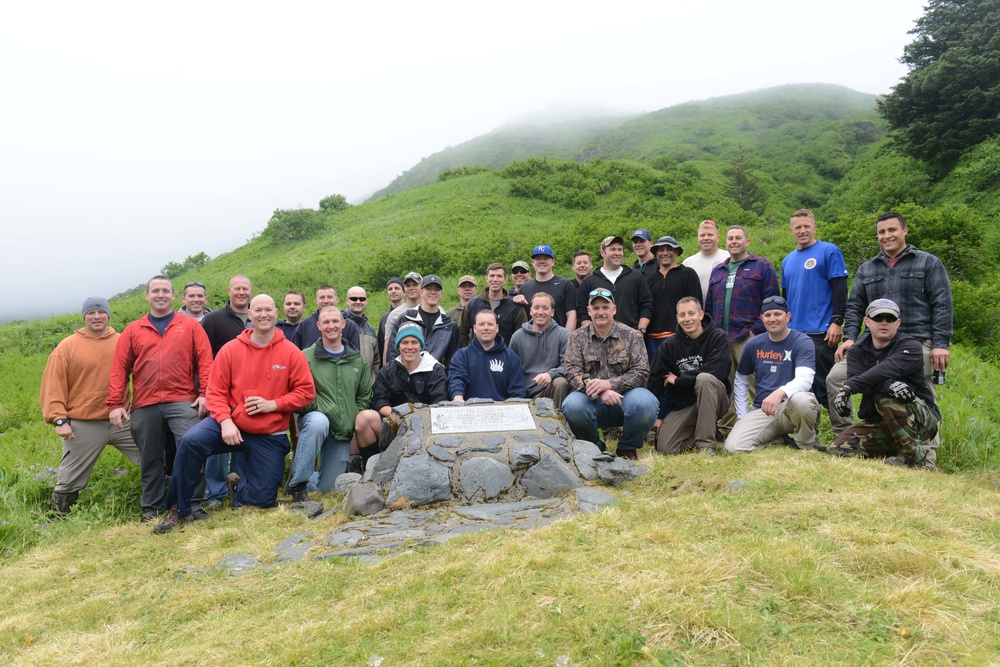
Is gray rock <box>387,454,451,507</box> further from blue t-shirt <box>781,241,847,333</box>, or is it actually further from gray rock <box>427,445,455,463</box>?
blue t-shirt <box>781,241,847,333</box>

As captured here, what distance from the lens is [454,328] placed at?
822 cm

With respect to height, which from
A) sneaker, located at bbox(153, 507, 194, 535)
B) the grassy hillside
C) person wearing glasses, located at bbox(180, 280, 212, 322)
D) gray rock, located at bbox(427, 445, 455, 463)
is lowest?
sneaker, located at bbox(153, 507, 194, 535)

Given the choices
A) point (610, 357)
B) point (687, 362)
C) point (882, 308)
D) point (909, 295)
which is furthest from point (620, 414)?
point (909, 295)

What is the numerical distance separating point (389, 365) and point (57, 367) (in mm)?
3491

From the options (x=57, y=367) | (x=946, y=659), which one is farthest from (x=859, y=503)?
(x=57, y=367)

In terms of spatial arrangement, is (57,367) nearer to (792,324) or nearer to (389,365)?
(389,365)

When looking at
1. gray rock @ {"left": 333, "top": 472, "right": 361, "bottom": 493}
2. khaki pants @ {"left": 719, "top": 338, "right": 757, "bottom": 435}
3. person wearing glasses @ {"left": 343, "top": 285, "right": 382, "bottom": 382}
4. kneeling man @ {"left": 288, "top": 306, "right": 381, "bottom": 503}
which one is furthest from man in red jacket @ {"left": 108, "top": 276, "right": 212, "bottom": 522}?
khaki pants @ {"left": 719, "top": 338, "right": 757, "bottom": 435}

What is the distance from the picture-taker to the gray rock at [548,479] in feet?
18.8

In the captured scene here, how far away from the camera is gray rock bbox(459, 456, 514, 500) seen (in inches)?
226

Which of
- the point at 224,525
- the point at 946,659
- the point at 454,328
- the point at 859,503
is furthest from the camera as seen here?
the point at 454,328

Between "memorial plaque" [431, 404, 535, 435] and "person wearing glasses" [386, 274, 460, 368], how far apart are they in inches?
54.4

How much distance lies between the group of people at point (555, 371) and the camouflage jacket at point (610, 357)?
18mm

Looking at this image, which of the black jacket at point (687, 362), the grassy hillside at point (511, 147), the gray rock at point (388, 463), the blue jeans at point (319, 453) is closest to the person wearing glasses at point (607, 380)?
the black jacket at point (687, 362)

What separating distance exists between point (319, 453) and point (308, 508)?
3.56 feet
